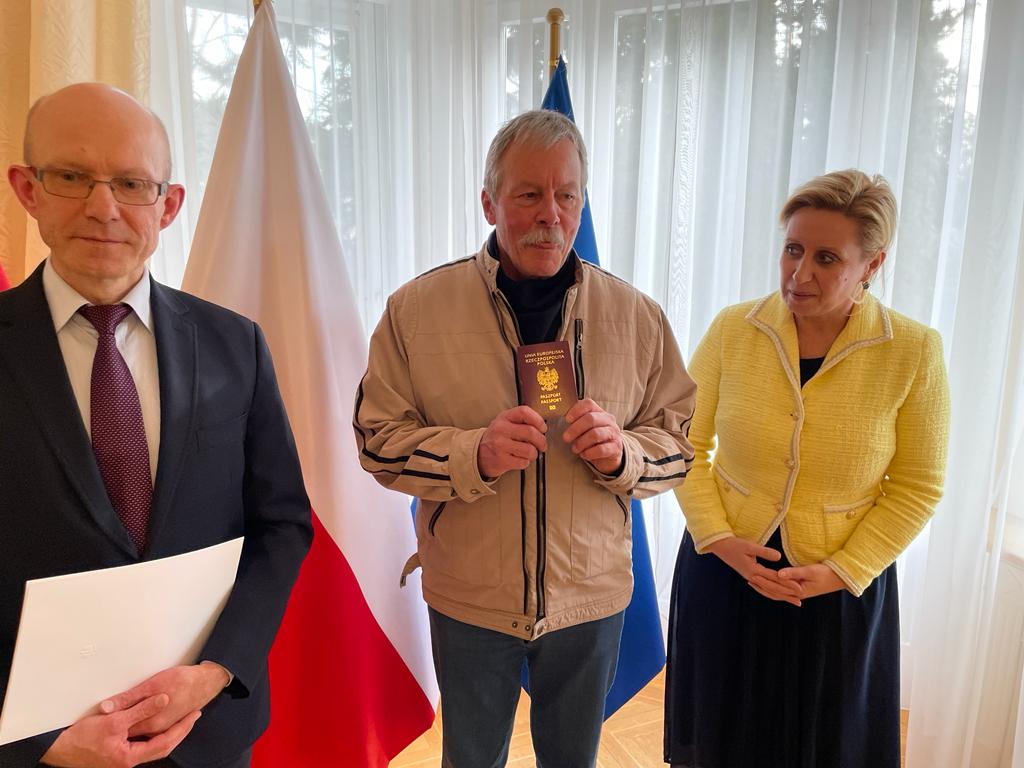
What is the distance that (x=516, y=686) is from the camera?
4.76 feet

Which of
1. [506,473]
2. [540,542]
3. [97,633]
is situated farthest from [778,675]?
[97,633]

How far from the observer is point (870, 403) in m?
1.51

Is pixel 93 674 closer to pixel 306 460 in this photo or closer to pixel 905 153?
pixel 306 460

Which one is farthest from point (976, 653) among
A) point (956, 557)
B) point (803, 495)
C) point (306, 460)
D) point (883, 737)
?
point (306, 460)

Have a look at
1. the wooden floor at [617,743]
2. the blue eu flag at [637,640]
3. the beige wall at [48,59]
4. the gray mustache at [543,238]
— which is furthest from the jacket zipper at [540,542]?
the beige wall at [48,59]

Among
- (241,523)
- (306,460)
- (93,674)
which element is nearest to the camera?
(93,674)

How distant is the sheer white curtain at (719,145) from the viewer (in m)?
2.03

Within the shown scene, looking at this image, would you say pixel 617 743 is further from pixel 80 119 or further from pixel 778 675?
pixel 80 119

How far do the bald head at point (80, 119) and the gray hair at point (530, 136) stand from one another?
2.03 feet

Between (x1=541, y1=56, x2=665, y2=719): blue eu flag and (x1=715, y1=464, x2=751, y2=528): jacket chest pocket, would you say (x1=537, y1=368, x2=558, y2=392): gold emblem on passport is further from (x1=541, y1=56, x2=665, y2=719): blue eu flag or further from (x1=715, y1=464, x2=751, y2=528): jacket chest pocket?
(x1=541, y1=56, x2=665, y2=719): blue eu flag

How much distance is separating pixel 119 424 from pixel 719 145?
2.20 meters

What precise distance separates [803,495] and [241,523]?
1.22m

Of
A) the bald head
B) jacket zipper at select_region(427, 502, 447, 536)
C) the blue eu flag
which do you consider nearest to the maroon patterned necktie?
the bald head

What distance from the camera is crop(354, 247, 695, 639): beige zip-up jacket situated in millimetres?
1317
